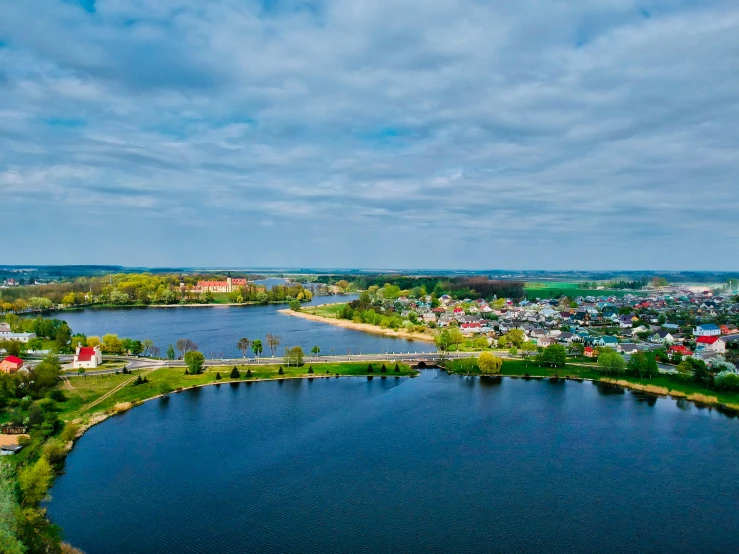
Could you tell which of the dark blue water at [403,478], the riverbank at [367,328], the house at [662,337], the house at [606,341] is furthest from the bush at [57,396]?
the house at [662,337]

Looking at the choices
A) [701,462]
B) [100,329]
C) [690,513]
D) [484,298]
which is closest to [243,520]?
[690,513]

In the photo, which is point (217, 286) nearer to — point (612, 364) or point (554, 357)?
point (554, 357)

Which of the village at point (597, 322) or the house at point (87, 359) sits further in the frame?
the village at point (597, 322)

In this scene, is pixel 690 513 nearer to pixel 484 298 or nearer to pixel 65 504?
pixel 65 504

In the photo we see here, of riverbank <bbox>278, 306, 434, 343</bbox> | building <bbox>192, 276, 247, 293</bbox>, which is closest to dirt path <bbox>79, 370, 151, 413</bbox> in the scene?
riverbank <bbox>278, 306, 434, 343</bbox>

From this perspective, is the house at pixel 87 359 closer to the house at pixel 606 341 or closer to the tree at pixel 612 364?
the tree at pixel 612 364

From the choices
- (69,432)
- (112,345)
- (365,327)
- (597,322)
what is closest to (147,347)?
(112,345)

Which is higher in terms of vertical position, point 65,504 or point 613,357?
point 613,357
